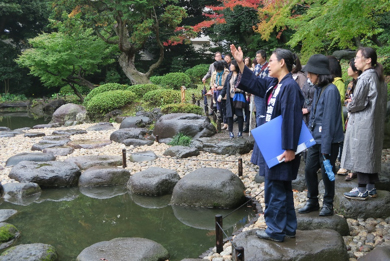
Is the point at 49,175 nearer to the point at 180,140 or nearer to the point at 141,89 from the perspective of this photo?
the point at 180,140

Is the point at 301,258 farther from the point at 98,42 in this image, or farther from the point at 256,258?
the point at 98,42

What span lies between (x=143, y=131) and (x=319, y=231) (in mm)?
8195

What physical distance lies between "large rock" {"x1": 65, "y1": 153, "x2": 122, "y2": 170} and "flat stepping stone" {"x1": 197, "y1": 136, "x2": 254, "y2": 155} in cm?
211

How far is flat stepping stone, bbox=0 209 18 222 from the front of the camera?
5.25 m

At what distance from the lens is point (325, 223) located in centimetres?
378

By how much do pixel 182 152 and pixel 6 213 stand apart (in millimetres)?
3850

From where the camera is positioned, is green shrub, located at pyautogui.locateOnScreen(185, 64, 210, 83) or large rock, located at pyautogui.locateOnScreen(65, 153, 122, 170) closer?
large rock, located at pyautogui.locateOnScreen(65, 153, 122, 170)

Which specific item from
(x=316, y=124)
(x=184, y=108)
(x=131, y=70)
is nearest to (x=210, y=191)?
(x=316, y=124)

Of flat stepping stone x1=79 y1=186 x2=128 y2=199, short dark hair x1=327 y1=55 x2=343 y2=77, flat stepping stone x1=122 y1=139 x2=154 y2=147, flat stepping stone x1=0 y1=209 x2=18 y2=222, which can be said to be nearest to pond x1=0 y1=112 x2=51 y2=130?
flat stepping stone x1=122 y1=139 x2=154 y2=147

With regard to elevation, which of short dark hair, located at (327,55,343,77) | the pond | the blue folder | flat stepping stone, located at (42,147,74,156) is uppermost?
short dark hair, located at (327,55,343,77)

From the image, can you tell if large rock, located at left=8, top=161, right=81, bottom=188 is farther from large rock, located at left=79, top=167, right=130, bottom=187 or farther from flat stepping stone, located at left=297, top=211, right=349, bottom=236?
flat stepping stone, located at left=297, top=211, right=349, bottom=236

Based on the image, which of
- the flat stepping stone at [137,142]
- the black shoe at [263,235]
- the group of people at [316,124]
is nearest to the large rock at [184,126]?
the flat stepping stone at [137,142]

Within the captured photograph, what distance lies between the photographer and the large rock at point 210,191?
5.40m

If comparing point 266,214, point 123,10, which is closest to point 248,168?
point 266,214
